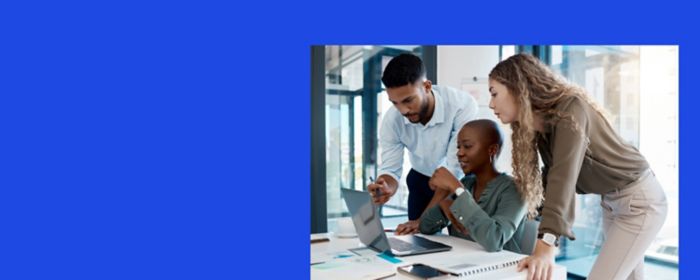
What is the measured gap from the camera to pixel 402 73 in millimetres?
1985

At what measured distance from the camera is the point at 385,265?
1297 mm

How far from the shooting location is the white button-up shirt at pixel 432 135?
218cm

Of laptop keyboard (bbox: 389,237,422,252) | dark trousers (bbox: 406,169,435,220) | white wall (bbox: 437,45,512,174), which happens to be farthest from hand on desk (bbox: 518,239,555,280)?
white wall (bbox: 437,45,512,174)

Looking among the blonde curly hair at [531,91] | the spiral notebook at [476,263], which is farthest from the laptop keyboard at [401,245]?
the blonde curly hair at [531,91]

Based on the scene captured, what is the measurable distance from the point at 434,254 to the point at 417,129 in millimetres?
957

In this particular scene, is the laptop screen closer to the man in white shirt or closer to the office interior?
the man in white shirt

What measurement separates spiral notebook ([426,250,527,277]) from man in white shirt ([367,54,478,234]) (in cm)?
42

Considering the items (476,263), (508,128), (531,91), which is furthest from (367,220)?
(508,128)

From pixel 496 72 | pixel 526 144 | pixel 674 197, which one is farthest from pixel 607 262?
pixel 674 197

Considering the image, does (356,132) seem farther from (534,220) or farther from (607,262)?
(607,262)

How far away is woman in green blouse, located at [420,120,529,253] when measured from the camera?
149cm

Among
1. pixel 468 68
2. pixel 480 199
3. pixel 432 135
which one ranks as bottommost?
pixel 480 199

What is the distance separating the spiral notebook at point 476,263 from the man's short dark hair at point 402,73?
79cm

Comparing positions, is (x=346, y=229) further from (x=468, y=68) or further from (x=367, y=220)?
(x=468, y=68)
